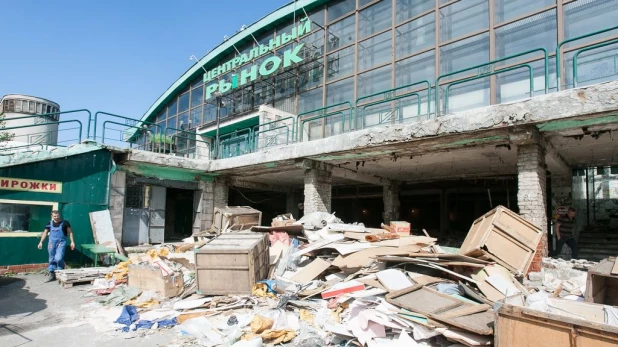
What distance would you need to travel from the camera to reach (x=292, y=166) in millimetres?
11539

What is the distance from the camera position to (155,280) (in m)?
6.86

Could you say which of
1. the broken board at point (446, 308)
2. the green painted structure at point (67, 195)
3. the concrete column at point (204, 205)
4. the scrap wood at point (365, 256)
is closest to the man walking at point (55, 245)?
the green painted structure at point (67, 195)

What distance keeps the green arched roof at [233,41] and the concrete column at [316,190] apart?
9.43 meters

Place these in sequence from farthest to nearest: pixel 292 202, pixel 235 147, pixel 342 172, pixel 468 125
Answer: pixel 292 202 → pixel 235 147 → pixel 342 172 → pixel 468 125

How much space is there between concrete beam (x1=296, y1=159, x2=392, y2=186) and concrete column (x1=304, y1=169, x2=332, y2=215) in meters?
0.16

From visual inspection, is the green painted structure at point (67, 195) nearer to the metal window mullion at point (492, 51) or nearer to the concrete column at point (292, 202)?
the concrete column at point (292, 202)

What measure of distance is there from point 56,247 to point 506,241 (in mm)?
9732

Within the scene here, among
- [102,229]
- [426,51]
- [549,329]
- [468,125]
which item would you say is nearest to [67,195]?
[102,229]

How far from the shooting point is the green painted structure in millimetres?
9109

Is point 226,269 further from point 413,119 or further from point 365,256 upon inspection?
point 413,119

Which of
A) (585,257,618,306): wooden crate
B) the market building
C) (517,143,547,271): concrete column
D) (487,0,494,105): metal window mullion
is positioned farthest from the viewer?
(487,0,494,105): metal window mullion

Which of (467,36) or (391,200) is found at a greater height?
(467,36)

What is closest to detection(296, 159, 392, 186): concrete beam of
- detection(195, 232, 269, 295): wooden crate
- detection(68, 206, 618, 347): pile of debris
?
detection(68, 206, 618, 347): pile of debris

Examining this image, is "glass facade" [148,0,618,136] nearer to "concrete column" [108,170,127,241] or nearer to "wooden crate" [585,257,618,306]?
"wooden crate" [585,257,618,306]
